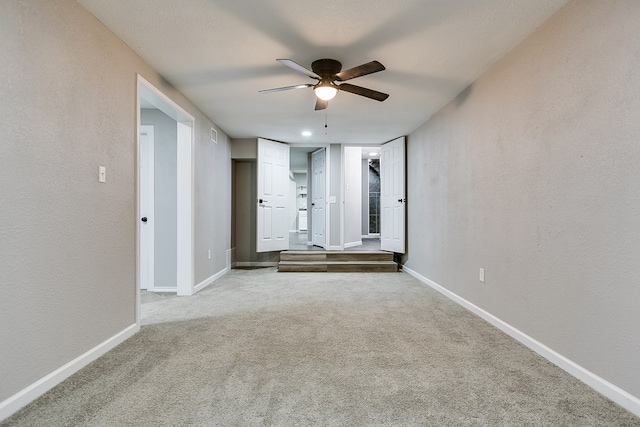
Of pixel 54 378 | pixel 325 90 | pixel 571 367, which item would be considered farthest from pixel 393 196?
pixel 54 378

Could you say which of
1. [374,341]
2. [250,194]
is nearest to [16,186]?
[374,341]

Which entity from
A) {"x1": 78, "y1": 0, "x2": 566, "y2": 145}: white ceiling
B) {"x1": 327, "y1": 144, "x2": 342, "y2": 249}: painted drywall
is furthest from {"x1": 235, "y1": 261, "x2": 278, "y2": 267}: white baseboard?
{"x1": 78, "y1": 0, "x2": 566, "y2": 145}: white ceiling

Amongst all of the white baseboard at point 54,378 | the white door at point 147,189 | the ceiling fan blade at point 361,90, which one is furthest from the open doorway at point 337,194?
the white baseboard at point 54,378

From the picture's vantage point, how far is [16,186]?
1.53 m

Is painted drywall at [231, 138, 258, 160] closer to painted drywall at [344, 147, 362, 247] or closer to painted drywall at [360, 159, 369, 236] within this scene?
painted drywall at [344, 147, 362, 247]

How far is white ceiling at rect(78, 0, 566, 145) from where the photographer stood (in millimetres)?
1960

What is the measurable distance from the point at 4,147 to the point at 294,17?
1.80 m

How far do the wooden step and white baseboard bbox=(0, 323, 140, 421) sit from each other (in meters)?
3.08

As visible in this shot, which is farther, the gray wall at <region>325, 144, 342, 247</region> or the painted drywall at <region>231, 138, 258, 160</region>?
the gray wall at <region>325, 144, 342, 247</region>

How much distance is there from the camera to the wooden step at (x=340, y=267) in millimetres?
5230

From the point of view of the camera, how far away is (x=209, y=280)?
4.33m

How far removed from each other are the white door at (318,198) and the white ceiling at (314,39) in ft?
9.35

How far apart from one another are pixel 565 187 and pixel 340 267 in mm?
3702

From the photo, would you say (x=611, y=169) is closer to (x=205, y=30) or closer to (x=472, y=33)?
(x=472, y=33)
